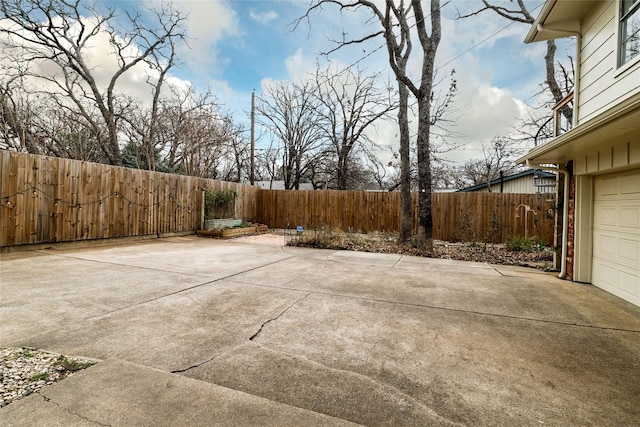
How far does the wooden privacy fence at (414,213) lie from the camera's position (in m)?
9.57

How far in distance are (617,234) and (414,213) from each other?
21.9 ft

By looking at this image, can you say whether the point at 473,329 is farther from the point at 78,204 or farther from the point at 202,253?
the point at 78,204

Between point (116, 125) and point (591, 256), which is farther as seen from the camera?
point (116, 125)

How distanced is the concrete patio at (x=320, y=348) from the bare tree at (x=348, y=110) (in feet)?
45.9

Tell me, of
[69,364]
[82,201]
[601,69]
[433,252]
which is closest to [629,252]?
[601,69]

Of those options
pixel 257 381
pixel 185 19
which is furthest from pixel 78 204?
pixel 185 19

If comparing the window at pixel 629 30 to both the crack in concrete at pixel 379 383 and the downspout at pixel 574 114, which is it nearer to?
the downspout at pixel 574 114

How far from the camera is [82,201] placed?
671 cm

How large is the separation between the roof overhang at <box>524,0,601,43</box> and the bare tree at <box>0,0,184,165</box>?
13909 millimetres

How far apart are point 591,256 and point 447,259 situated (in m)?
2.46

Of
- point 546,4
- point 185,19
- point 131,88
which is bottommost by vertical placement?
point 546,4

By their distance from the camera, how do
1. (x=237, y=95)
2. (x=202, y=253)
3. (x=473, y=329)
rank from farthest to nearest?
(x=237, y=95) < (x=202, y=253) < (x=473, y=329)

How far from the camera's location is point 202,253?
6.48 metres

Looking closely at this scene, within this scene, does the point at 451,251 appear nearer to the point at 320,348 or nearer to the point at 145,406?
the point at 320,348
